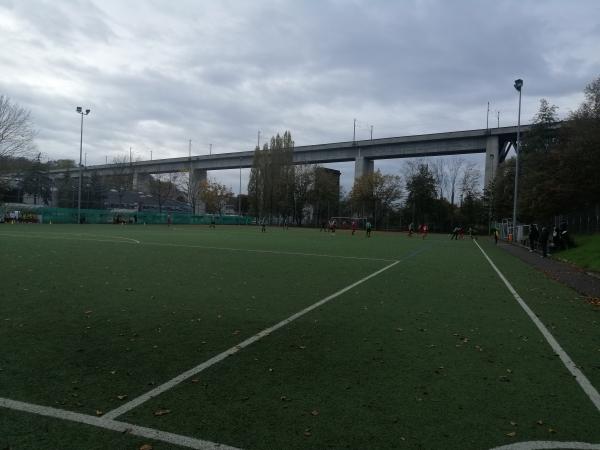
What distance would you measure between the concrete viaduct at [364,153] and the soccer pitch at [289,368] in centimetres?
4675

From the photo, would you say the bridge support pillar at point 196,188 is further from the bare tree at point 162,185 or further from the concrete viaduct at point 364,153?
the bare tree at point 162,185

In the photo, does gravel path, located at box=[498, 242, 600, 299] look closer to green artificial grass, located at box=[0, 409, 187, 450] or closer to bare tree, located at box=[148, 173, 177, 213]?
green artificial grass, located at box=[0, 409, 187, 450]

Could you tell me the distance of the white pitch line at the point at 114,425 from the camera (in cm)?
336

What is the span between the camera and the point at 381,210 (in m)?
81.5

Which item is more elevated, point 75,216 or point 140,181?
point 140,181

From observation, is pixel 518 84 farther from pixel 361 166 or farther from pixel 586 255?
pixel 361 166

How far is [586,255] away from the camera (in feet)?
66.7

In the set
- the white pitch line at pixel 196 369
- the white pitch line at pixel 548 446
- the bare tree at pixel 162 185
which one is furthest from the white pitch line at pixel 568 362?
the bare tree at pixel 162 185

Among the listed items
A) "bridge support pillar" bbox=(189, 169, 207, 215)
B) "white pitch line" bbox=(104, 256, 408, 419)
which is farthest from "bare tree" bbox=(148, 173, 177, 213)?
"white pitch line" bbox=(104, 256, 408, 419)

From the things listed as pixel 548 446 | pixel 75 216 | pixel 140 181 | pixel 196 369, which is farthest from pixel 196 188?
pixel 548 446

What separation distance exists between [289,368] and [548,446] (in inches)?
101

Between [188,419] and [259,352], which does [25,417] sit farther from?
[259,352]

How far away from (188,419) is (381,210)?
3124 inches

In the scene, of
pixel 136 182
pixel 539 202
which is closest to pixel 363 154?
pixel 539 202
